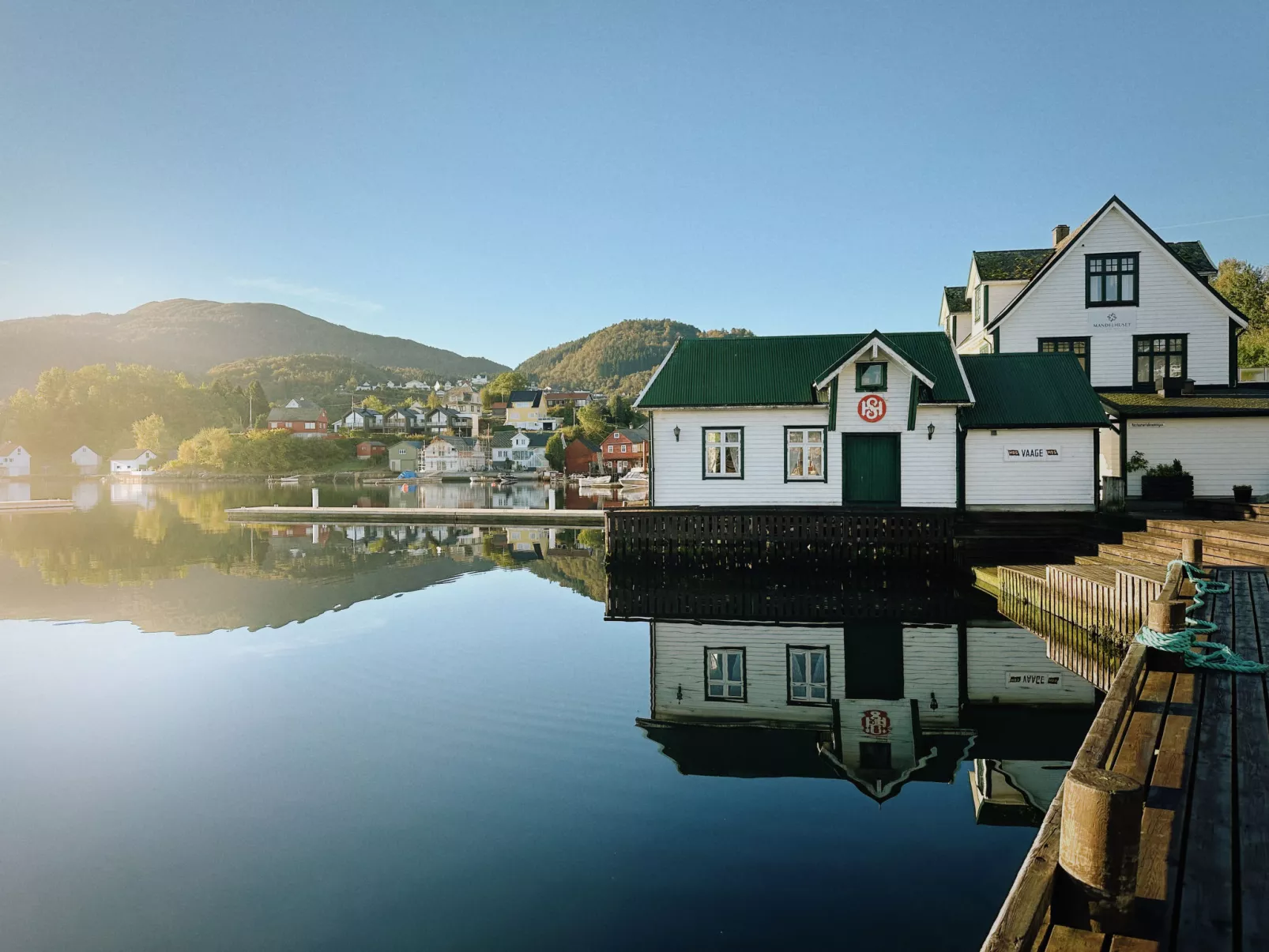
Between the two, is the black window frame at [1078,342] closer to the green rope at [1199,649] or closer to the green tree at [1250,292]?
the green rope at [1199,649]

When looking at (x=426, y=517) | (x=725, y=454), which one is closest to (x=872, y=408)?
(x=725, y=454)

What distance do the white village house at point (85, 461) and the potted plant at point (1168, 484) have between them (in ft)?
563

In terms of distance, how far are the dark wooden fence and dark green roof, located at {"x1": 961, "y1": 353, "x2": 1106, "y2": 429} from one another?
3.14m

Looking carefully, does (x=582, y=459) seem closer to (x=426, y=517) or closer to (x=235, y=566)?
(x=426, y=517)

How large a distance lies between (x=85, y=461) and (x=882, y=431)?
552 ft

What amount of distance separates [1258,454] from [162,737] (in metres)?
26.7

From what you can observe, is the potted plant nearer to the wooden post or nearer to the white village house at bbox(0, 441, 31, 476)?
the wooden post

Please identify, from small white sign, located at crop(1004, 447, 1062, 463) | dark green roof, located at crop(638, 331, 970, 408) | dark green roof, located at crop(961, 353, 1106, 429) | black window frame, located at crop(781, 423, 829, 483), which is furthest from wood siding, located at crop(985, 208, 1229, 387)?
black window frame, located at crop(781, 423, 829, 483)

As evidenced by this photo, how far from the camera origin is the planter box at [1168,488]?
22016mm

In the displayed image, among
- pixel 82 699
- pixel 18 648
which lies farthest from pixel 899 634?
pixel 18 648

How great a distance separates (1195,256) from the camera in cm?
2709

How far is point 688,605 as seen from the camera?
18.1m

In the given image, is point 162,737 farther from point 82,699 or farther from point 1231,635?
point 1231,635

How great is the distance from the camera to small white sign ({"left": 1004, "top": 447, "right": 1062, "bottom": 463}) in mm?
20938
